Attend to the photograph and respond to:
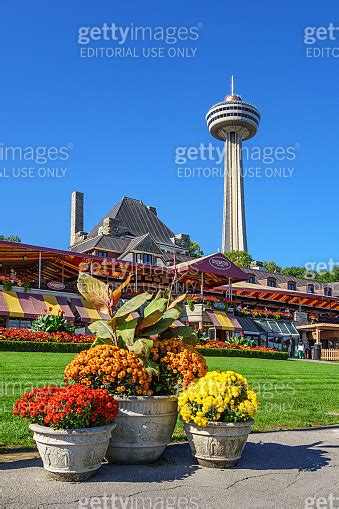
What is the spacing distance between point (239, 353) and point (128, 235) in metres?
38.9

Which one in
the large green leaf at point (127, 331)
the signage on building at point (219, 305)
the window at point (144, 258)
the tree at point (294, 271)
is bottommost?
the large green leaf at point (127, 331)

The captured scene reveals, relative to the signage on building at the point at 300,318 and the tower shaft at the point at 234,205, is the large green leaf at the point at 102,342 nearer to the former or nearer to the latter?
the signage on building at the point at 300,318

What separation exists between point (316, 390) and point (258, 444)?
7378 millimetres

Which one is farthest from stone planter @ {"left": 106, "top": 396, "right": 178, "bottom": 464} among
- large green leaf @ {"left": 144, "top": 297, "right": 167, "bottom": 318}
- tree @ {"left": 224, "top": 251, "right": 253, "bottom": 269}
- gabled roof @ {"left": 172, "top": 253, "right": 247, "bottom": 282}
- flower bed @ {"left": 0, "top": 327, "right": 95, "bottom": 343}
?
tree @ {"left": 224, "top": 251, "right": 253, "bottom": 269}

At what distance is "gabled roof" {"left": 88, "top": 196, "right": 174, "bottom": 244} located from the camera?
230 feet

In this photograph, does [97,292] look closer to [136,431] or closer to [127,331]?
[127,331]

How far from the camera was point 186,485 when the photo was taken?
17.5 feet

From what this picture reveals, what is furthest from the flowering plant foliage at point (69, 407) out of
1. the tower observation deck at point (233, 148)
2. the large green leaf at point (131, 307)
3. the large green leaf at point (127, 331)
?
the tower observation deck at point (233, 148)

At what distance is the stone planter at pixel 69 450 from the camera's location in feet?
16.8

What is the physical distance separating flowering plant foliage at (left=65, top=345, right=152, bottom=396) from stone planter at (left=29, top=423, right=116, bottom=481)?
34.8 inches

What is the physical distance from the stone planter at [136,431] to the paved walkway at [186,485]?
144 millimetres

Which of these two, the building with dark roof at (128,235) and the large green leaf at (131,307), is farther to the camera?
the building with dark roof at (128,235)

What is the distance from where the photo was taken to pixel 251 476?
5.76m

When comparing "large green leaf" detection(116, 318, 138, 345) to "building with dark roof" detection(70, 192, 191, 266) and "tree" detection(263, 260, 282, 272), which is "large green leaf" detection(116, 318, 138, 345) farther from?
"tree" detection(263, 260, 282, 272)
